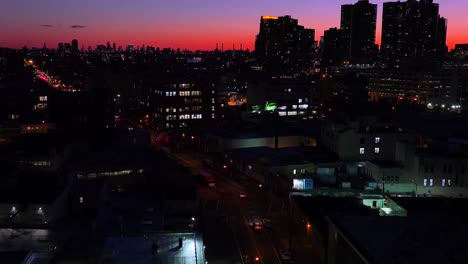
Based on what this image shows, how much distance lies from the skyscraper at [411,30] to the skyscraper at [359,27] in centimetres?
865

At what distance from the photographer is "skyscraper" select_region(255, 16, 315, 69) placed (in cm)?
10294

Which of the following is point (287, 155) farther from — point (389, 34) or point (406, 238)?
point (389, 34)

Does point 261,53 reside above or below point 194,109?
above

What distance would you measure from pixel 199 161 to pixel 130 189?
19.2 ft

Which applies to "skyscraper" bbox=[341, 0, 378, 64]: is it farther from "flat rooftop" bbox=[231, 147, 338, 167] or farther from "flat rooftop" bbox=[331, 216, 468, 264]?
"flat rooftop" bbox=[331, 216, 468, 264]

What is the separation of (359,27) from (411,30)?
1532 centimetres

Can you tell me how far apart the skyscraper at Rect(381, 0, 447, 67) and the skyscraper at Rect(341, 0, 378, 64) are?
8.65 m

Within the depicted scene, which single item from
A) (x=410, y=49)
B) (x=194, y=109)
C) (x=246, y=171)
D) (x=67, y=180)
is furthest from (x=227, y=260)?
(x=410, y=49)

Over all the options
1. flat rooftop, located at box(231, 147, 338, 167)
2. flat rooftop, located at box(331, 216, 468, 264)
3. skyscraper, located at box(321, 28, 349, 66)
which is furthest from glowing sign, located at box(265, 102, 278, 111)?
skyscraper, located at box(321, 28, 349, 66)

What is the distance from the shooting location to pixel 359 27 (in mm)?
108312

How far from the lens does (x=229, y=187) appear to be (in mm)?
19172

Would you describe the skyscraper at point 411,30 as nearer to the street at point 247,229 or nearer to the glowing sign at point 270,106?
the glowing sign at point 270,106

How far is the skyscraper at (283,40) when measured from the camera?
103 m

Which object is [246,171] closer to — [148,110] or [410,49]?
[148,110]
